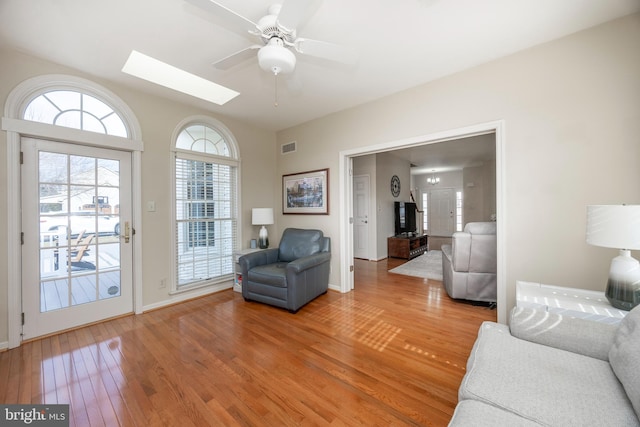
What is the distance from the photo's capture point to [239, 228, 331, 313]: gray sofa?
289 centimetres

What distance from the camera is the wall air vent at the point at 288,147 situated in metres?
4.26

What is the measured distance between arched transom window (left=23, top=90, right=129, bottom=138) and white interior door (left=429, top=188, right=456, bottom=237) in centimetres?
987

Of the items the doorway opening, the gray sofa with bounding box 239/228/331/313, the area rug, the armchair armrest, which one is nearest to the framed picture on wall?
the doorway opening

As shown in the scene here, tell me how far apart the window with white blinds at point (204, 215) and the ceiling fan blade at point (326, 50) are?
7.75 ft

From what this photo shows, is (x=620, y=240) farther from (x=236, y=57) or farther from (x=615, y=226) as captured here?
(x=236, y=57)

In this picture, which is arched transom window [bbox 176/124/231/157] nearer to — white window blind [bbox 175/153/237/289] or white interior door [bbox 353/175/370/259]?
white window blind [bbox 175/153/237/289]

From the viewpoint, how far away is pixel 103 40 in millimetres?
2111

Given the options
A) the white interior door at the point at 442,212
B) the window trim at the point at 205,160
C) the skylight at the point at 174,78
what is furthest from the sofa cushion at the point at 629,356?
the white interior door at the point at 442,212

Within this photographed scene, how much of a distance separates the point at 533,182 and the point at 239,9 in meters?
2.83

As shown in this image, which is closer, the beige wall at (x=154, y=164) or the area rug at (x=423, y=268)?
the beige wall at (x=154, y=164)

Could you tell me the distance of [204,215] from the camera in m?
3.63

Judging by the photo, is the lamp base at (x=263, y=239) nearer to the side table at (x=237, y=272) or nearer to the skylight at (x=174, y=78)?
the side table at (x=237, y=272)

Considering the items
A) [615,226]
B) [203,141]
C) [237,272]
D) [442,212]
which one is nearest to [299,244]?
[237,272]

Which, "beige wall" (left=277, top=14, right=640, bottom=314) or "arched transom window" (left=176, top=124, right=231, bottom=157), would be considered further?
"arched transom window" (left=176, top=124, right=231, bottom=157)
